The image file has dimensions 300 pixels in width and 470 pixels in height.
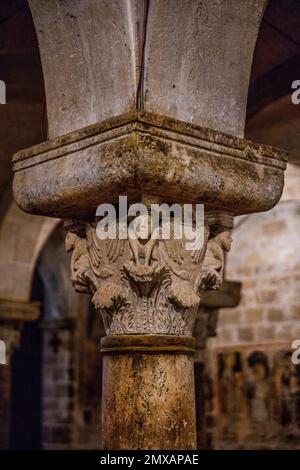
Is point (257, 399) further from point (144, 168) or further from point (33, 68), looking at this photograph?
point (144, 168)

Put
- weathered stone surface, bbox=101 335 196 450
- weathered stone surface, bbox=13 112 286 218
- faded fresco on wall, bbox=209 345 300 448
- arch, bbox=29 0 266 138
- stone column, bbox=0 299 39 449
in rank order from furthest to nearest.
→ 1. faded fresco on wall, bbox=209 345 300 448
2. stone column, bbox=0 299 39 449
3. arch, bbox=29 0 266 138
4. weathered stone surface, bbox=101 335 196 450
5. weathered stone surface, bbox=13 112 286 218

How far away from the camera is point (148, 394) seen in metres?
2.77

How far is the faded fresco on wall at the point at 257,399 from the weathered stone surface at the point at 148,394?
5.16 meters

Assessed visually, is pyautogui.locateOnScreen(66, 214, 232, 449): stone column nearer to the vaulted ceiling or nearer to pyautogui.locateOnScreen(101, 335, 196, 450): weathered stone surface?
pyautogui.locateOnScreen(101, 335, 196, 450): weathered stone surface

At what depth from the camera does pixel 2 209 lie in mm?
6410

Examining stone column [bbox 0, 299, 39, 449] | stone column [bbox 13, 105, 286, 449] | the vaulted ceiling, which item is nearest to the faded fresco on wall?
stone column [bbox 0, 299, 39, 449]

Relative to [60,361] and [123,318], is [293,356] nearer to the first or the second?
[60,361]

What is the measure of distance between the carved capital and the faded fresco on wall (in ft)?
16.8

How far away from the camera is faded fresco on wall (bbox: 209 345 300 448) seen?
25.6ft

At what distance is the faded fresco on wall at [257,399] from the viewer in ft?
25.6

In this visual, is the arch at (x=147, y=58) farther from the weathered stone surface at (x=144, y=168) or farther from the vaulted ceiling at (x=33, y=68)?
the vaulted ceiling at (x=33, y=68)

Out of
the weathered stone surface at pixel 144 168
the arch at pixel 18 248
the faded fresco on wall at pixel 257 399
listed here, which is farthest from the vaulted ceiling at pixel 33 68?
the faded fresco on wall at pixel 257 399

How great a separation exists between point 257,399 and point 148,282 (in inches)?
218

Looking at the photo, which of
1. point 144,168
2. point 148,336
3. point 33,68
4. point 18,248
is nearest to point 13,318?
point 18,248
